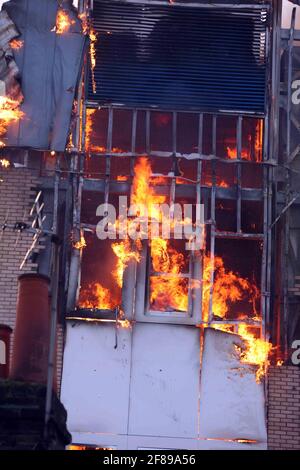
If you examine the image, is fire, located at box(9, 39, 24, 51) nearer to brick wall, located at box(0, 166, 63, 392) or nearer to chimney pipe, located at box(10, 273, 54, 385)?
brick wall, located at box(0, 166, 63, 392)

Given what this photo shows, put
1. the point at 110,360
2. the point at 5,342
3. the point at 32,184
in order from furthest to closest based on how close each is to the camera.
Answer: the point at 32,184
the point at 110,360
the point at 5,342

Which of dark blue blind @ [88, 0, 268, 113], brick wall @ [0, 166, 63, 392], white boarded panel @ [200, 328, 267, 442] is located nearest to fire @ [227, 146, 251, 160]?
dark blue blind @ [88, 0, 268, 113]

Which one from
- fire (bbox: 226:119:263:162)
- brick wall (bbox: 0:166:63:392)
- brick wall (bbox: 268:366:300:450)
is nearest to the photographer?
brick wall (bbox: 268:366:300:450)

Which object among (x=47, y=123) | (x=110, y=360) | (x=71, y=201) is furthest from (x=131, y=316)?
(x=47, y=123)

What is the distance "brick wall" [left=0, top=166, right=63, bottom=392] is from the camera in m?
14.1

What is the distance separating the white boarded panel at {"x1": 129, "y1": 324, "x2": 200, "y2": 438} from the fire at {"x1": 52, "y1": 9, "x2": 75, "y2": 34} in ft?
18.9

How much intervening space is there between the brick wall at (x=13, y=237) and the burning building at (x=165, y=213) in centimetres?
4

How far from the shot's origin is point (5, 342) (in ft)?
32.9

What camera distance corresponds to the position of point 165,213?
14.5 meters

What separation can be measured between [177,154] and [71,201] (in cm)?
209

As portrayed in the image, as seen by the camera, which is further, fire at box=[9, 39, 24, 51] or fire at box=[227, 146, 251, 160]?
fire at box=[227, 146, 251, 160]

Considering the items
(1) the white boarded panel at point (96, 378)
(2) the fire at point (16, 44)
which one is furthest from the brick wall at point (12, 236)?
(2) the fire at point (16, 44)

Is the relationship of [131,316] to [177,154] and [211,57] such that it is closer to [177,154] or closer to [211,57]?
[177,154]

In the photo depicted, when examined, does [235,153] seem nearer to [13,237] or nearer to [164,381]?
[13,237]
